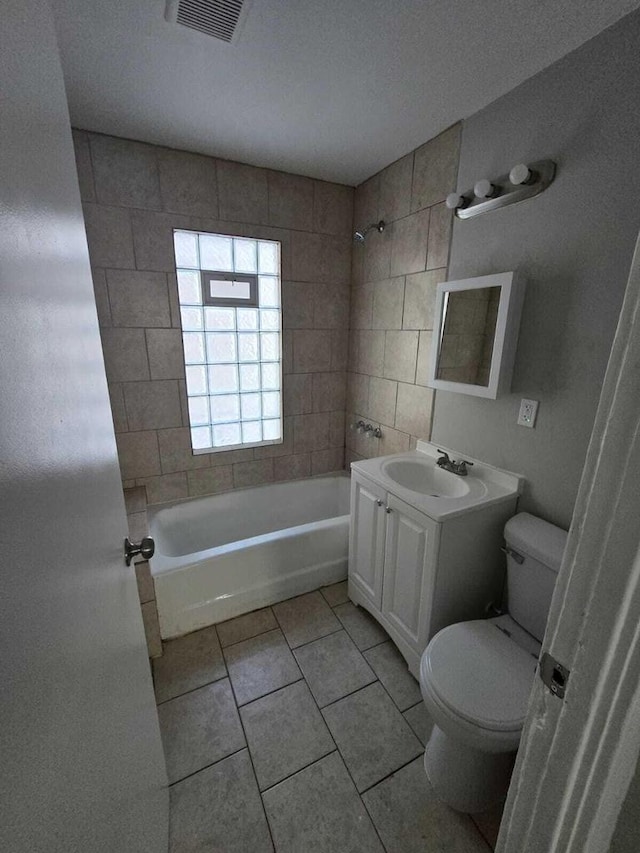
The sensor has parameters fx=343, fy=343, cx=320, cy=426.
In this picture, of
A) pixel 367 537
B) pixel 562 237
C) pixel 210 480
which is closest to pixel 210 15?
pixel 562 237

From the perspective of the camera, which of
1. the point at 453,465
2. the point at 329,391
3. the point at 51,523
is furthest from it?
the point at 329,391

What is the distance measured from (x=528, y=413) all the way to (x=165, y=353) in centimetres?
207

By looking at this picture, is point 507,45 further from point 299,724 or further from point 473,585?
point 299,724

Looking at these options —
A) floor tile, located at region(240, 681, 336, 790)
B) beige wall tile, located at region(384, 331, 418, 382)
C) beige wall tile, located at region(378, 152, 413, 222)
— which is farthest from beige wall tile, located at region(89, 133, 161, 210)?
floor tile, located at region(240, 681, 336, 790)

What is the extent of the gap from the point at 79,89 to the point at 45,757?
227cm

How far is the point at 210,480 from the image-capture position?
2.53 metres

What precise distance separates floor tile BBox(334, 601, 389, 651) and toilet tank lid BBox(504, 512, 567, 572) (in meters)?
0.88

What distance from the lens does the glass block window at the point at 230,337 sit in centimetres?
223

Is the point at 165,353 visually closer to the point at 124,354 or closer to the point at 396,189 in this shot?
the point at 124,354

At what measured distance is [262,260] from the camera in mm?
2375

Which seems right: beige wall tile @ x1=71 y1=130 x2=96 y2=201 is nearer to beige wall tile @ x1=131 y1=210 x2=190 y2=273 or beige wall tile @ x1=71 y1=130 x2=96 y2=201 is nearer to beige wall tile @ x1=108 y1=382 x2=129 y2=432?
beige wall tile @ x1=131 y1=210 x2=190 y2=273

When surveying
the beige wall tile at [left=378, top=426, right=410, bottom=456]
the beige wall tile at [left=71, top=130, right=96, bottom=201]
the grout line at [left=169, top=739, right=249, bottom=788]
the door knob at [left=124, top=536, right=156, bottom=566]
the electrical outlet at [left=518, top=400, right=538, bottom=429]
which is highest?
the beige wall tile at [left=71, top=130, right=96, bottom=201]

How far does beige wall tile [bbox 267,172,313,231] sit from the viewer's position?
7.35ft

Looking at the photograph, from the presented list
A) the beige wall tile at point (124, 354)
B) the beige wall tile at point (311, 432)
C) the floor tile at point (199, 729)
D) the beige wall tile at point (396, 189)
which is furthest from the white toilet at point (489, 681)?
the beige wall tile at point (124, 354)
